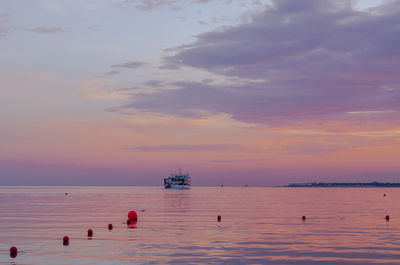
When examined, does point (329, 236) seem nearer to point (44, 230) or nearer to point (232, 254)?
point (232, 254)

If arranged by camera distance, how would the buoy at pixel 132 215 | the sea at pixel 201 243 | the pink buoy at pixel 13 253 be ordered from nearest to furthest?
1. the sea at pixel 201 243
2. the pink buoy at pixel 13 253
3. the buoy at pixel 132 215

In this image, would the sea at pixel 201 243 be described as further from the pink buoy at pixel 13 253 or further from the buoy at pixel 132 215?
the buoy at pixel 132 215

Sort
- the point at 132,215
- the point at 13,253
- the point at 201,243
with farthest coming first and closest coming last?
the point at 132,215
the point at 201,243
the point at 13,253

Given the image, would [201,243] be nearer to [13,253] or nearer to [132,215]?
[13,253]

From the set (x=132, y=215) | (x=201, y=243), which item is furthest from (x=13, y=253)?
(x=132, y=215)

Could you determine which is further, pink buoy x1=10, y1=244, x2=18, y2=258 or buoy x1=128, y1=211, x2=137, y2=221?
buoy x1=128, y1=211, x2=137, y2=221

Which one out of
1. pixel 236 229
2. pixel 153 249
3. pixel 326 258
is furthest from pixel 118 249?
pixel 236 229

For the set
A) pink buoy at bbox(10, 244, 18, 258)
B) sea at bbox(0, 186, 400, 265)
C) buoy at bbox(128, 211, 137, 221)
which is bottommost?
sea at bbox(0, 186, 400, 265)

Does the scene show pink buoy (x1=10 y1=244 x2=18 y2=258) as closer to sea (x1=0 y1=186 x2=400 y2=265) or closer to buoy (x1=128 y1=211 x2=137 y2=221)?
sea (x1=0 y1=186 x2=400 y2=265)

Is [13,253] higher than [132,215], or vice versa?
[132,215]

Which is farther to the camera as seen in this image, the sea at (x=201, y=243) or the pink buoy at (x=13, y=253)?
the pink buoy at (x=13, y=253)

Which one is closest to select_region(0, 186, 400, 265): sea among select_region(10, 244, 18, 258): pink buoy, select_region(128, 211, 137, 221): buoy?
select_region(10, 244, 18, 258): pink buoy

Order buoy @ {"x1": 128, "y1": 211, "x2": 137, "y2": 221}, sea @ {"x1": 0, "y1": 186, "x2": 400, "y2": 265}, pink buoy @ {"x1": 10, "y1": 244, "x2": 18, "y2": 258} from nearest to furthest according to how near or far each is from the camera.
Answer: sea @ {"x1": 0, "y1": 186, "x2": 400, "y2": 265}
pink buoy @ {"x1": 10, "y1": 244, "x2": 18, "y2": 258}
buoy @ {"x1": 128, "y1": 211, "x2": 137, "y2": 221}

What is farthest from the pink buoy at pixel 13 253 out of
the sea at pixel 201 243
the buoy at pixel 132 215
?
the buoy at pixel 132 215
